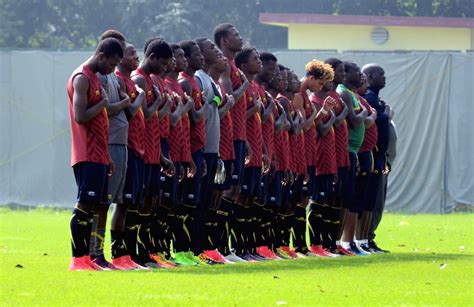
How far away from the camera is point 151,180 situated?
1455 centimetres

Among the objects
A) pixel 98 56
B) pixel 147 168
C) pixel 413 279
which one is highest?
pixel 98 56

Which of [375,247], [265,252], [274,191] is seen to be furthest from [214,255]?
[375,247]

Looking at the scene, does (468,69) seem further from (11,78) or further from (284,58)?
(11,78)

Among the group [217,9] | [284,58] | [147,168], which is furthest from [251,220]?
[217,9]

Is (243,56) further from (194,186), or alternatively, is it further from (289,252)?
(289,252)

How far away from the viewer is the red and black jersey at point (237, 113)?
631 inches

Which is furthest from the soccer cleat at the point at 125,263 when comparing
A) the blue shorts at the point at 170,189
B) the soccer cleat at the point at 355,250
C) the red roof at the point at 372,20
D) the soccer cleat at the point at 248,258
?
the red roof at the point at 372,20

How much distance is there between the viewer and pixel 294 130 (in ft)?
56.7

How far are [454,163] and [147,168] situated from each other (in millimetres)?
15315

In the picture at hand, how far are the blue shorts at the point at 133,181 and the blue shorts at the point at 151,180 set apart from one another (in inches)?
4.4

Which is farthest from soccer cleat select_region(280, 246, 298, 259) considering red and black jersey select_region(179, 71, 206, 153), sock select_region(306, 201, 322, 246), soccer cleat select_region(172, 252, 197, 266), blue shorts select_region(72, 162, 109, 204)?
blue shorts select_region(72, 162, 109, 204)

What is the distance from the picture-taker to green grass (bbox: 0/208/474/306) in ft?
37.0

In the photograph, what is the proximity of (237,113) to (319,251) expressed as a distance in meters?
2.37

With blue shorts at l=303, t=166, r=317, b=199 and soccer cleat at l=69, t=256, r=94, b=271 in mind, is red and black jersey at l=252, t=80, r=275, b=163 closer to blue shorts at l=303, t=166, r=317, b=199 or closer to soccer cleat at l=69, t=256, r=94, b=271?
blue shorts at l=303, t=166, r=317, b=199
